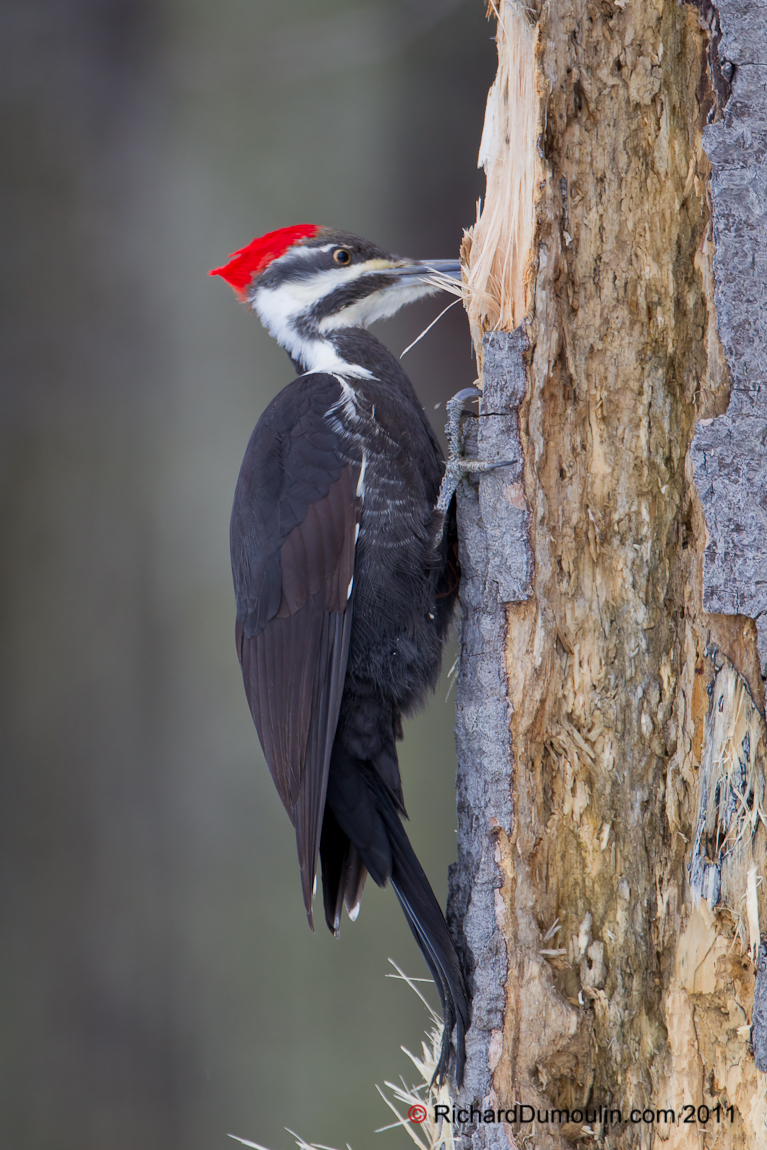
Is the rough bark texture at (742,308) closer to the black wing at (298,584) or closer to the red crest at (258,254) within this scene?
the black wing at (298,584)

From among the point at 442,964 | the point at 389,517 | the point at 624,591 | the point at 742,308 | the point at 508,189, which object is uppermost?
the point at 508,189

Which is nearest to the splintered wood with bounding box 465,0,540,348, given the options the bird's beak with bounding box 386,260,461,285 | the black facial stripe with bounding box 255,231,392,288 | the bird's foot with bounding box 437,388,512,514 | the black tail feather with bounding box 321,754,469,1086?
the bird's foot with bounding box 437,388,512,514

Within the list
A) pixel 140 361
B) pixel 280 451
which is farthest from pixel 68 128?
pixel 280 451

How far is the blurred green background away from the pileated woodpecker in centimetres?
89

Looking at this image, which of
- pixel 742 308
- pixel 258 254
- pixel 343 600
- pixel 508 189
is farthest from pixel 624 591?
pixel 258 254

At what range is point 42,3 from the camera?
2.58 meters

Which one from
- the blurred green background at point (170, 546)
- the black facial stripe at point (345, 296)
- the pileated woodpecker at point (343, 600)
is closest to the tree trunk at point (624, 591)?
the pileated woodpecker at point (343, 600)

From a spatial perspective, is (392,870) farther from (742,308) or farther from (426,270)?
(426,270)

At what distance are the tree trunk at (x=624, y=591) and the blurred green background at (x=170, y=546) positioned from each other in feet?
4.40

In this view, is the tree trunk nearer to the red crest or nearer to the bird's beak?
the bird's beak

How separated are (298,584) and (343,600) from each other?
11 cm

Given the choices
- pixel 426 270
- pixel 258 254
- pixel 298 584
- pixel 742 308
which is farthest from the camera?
pixel 258 254

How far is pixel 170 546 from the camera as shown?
276cm

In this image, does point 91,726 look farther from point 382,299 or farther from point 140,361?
point 382,299
